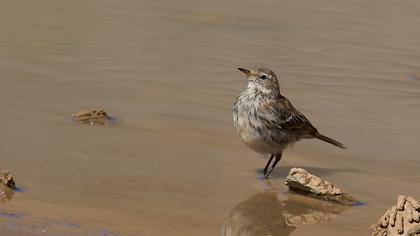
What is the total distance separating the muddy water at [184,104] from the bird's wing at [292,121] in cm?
26

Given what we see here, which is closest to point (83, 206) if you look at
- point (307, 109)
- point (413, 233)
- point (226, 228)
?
point (226, 228)

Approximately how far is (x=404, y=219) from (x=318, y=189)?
1.12m

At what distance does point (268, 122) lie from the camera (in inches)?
336

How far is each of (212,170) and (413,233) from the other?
6.83ft

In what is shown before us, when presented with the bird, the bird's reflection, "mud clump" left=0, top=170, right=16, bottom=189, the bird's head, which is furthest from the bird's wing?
"mud clump" left=0, top=170, right=16, bottom=189

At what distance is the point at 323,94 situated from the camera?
1038cm

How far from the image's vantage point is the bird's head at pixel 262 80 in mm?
8859

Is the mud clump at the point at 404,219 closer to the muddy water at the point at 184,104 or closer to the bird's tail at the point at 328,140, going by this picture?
the muddy water at the point at 184,104

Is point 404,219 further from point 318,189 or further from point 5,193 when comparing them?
point 5,193

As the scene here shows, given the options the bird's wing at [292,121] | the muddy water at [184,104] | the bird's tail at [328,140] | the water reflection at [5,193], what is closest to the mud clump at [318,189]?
the muddy water at [184,104]

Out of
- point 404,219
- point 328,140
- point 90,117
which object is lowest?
point 404,219

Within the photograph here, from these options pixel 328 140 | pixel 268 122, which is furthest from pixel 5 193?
pixel 328 140

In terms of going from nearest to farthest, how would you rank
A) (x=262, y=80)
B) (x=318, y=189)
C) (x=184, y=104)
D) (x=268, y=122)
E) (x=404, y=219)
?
(x=404, y=219) < (x=318, y=189) < (x=268, y=122) < (x=262, y=80) < (x=184, y=104)

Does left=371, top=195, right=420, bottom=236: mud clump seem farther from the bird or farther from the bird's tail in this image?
the bird's tail
